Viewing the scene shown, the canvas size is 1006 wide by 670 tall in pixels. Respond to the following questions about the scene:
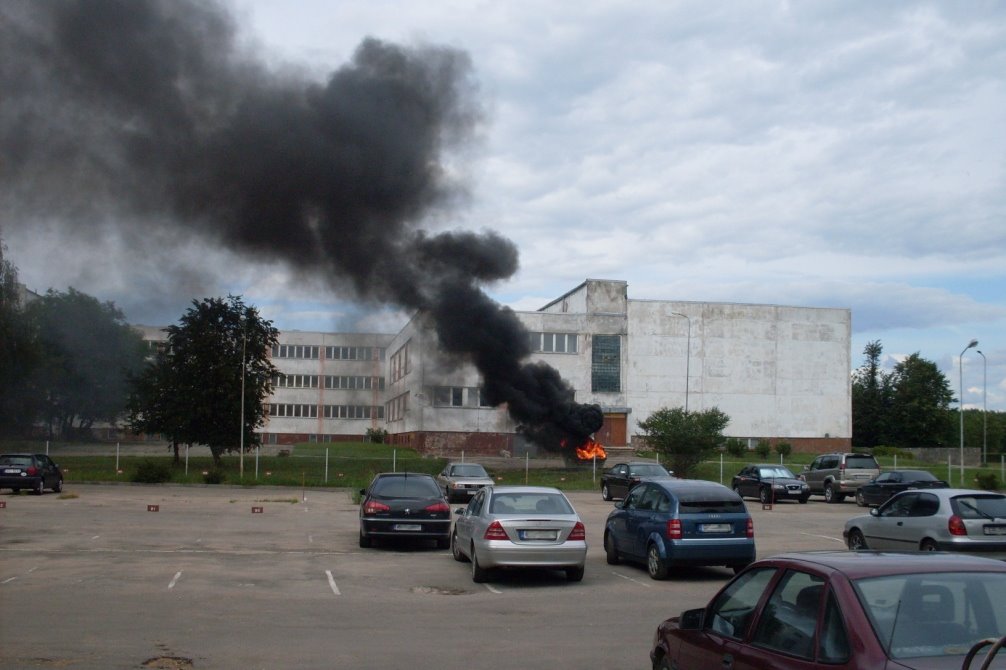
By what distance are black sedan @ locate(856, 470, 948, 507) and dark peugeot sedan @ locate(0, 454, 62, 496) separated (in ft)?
90.6

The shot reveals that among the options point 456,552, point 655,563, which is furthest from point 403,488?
Answer: point 655,563

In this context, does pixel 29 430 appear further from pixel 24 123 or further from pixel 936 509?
pixel 936 509

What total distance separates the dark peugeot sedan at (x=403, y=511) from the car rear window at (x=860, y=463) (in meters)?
21.8

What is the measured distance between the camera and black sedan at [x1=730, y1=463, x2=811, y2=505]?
118ft

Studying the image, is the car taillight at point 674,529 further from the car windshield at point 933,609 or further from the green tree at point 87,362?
the green tree at point 87,362

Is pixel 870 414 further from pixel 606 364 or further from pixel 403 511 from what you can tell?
pixel 403 511

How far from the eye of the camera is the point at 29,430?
249 ft

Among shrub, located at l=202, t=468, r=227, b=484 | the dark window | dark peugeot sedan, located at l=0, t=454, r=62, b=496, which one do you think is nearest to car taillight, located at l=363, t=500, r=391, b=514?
dark peugeot sedan, located at l=0, t=454, r=62, b=496

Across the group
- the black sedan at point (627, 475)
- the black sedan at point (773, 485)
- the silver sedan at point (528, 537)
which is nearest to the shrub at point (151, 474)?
the black sedan at point (627, 475)

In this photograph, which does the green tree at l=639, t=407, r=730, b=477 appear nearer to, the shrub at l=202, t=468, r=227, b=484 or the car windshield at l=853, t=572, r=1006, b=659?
the shrub at l=202, t=468, r=227, b=484

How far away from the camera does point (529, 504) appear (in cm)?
1535

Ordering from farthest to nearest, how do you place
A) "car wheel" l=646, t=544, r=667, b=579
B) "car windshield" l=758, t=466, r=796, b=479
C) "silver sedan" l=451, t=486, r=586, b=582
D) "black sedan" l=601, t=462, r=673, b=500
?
"car windshield" l=758, t=466, r=796, b=479
"black sedan" l=601, t=462, r=673, b=500
"car wheel" l=646, t=544, r=667, b=579
"silver sedan" l=451, t=486, r=586, b=582

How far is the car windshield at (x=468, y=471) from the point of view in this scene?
35.6 metres

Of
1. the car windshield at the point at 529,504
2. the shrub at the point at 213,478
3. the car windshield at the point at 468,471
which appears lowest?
the shrub at the point at 213,478
